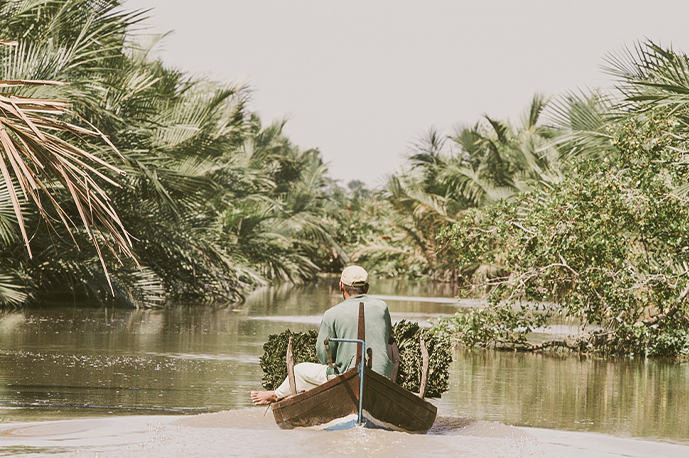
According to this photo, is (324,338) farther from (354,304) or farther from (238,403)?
(238,403)

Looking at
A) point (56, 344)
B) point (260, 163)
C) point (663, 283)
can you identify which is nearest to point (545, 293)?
point (663, 283)

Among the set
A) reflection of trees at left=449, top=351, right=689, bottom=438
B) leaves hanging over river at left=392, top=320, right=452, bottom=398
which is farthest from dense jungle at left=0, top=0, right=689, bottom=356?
leaves hanging over river at left=392, top=320, right=452, bottom=398

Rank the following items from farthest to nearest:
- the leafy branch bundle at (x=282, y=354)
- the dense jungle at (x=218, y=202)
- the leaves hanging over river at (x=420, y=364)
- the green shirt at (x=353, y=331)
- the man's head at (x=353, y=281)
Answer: the dense jungle at (x=218, y=202)
the leaves hanging over river at (x=420, y=364)
the leafy branch bundle at (x=282, y=354)
the man's head at (x=353, y=281)
the green shirt at (x=353, y=331)

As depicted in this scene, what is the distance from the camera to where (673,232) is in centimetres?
1267

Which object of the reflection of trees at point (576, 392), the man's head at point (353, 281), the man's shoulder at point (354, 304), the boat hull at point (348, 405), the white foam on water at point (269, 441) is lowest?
the white foam on water at point (269, 441)

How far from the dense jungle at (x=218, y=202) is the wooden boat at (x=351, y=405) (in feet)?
5.14

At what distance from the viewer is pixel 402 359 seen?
8258 millimetres

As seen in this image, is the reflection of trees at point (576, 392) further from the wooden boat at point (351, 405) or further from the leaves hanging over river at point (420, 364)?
the wooden boat at point (351, 405)

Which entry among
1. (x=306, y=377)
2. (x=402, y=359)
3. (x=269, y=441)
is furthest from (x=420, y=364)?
(x=269, y=441)

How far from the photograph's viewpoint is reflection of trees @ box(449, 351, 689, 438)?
Result: 8.26 metres

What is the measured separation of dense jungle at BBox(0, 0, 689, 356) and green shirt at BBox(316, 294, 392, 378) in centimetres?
148

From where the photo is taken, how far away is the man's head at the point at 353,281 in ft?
22.9

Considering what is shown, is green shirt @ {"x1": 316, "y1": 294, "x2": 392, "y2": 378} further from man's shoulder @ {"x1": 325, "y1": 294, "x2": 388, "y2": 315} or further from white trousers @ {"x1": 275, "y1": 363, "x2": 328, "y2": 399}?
white trousers @ {"x1": 275, "y1": 363, "x2": 328, "y2": 399}

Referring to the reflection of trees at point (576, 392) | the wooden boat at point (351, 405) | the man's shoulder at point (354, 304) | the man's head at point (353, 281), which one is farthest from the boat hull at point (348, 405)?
the reflection of trees at point (576, 392)
